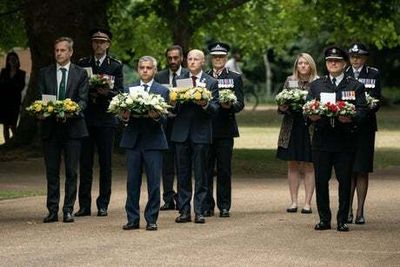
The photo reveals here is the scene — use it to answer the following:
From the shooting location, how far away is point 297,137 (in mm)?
17781

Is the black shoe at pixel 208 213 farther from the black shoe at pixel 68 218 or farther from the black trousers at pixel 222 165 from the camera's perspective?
the black shoe at pixel 68 218

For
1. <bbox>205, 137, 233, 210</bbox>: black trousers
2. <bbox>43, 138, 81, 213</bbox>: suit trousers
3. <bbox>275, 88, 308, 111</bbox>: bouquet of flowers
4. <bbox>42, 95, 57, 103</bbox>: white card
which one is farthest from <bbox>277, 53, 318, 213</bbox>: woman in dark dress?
<bbox>42, 95, 57, 103</bbox>: white card

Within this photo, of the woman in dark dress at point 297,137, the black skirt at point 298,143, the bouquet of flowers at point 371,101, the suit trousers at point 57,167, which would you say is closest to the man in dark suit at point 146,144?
the suit trousers at point 57,167

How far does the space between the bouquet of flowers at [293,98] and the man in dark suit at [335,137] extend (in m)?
1.76

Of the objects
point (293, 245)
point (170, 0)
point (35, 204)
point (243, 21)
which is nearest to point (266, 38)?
point (243, 21)

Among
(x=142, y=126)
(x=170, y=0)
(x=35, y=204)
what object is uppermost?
(x=170, y=0)

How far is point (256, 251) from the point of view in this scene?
12953 mm

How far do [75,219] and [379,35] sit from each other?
28341mm

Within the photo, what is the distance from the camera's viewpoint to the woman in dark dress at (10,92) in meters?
30.8

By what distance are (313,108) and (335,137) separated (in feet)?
1.71

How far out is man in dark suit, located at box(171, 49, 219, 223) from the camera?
1611 centimetres

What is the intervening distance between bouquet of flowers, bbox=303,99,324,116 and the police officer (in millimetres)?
1135

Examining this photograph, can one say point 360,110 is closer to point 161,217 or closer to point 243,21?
point 161,217

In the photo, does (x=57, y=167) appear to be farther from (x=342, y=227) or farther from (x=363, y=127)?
(x=363, y=127)
